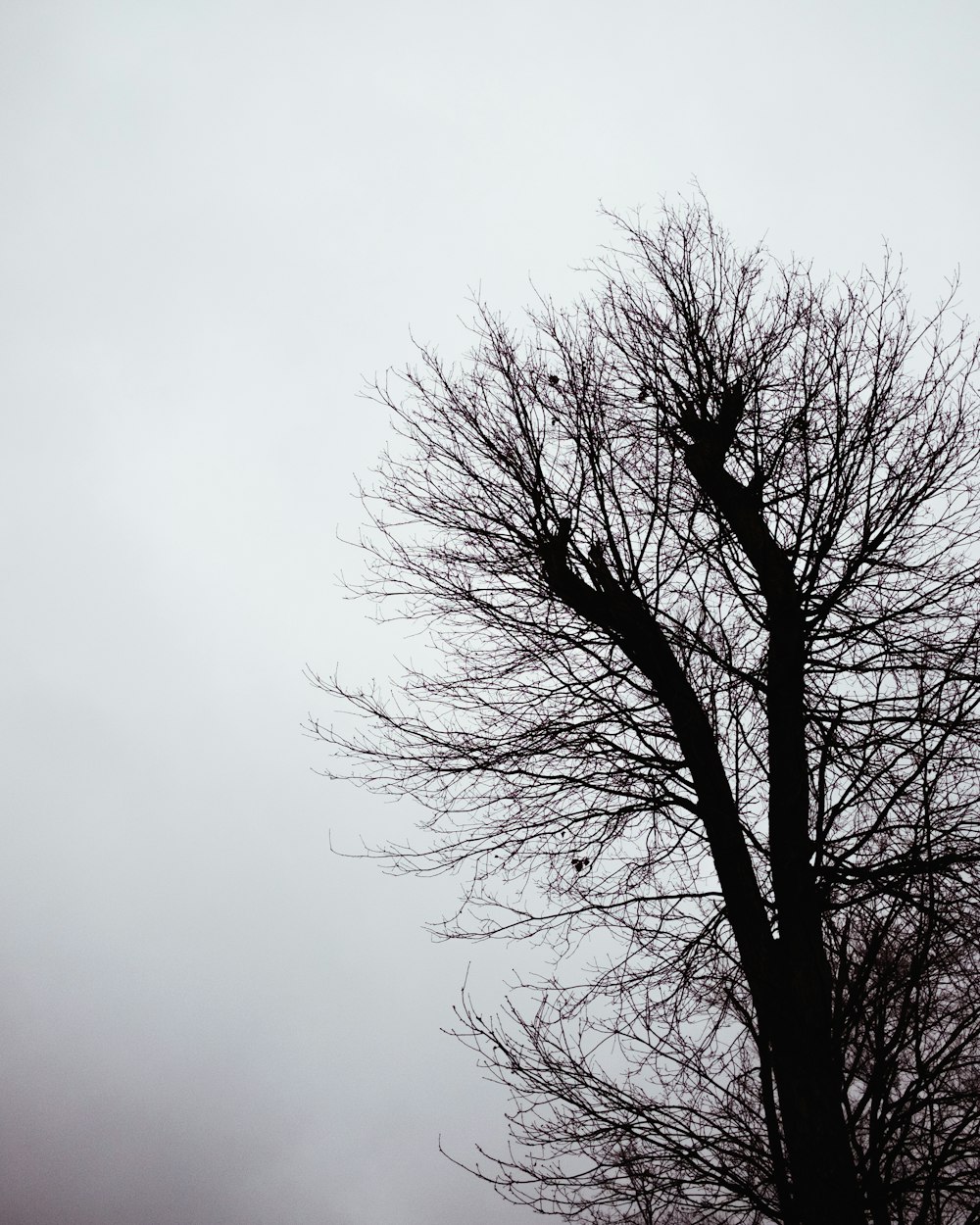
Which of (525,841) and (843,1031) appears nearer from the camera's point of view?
(843,1031)

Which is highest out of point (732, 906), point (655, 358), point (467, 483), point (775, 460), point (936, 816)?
point (655, 358)

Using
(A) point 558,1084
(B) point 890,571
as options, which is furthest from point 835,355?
(A) point 558,1084

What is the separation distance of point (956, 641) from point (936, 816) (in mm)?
1010

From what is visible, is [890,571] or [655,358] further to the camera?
[655,358]

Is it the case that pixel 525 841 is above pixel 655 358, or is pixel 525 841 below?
below

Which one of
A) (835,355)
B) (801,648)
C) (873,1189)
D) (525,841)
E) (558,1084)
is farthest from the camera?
(835,355)

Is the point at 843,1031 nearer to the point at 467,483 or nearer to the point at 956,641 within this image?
the point at 956,641

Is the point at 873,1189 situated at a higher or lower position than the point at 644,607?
lower

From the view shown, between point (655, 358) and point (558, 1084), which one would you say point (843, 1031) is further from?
point (655, 358)

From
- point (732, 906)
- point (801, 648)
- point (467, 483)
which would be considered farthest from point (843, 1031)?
point (467, 483)

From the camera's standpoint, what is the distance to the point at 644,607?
4562mm

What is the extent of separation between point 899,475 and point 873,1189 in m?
3.32

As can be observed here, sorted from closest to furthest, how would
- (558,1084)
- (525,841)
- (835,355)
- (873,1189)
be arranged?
(873,1189), (558,1084), (525,841), (835,355)

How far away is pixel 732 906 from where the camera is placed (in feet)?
12.9
